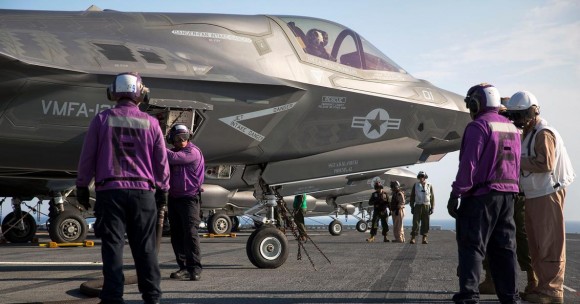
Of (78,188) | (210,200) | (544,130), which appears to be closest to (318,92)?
(544,130)

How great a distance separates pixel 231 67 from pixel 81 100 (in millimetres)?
2233

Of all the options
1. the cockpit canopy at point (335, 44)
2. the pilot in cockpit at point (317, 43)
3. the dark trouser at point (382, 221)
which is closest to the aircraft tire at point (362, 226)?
the dark trouser at point (382, 221)

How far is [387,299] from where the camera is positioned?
23.1 ft

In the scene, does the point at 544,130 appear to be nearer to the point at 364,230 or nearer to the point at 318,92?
the point at 318,92

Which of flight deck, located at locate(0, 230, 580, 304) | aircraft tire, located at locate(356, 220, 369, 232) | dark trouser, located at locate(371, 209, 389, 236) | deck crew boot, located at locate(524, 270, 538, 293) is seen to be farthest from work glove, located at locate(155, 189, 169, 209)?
aircraft tire, located at locate(356, 220, 369, 232)

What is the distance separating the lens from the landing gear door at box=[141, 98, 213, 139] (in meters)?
9.61

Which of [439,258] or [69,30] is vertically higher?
[69,30]

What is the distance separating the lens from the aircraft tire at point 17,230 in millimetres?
19812

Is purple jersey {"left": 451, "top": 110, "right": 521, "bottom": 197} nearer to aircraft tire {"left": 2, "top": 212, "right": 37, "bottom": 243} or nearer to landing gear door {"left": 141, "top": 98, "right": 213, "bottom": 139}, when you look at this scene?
landing gear door {"left": 141, "top": 98, "right": 213, "bottom": 139}

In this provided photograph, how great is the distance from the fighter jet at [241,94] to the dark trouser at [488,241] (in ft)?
15.9

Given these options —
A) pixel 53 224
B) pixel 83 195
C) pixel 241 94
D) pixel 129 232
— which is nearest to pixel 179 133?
pixel 241 94

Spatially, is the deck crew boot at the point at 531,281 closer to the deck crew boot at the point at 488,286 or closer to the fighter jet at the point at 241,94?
Answer: the deck crew boot at the point at 488,286

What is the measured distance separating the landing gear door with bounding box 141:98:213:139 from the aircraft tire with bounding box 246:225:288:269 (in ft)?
6.05

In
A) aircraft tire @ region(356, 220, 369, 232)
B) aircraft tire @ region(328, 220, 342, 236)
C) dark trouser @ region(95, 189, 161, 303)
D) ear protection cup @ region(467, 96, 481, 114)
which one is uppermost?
ear protection cup @ region(467, 96, 481, 114)
